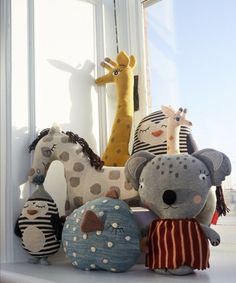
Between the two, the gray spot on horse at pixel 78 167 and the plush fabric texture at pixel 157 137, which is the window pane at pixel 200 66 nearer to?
the plush fabric texture at pixel 157 137

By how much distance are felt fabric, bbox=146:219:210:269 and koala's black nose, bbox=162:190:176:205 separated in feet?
0.14

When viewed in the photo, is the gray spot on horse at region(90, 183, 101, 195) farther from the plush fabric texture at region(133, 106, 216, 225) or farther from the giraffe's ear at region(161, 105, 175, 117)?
the giraffe's ear at region(161, 105, 175, 117)

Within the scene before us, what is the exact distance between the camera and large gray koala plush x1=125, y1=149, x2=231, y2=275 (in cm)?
75

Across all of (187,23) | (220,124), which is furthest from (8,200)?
(187,23)

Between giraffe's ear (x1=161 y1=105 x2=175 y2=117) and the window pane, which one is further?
the window pane

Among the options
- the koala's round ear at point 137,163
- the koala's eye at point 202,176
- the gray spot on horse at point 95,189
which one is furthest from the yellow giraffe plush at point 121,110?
the koala's eye at point 202,176

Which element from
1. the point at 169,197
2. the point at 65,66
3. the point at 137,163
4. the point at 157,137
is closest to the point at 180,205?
the point at 169,197

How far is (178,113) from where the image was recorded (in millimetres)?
932

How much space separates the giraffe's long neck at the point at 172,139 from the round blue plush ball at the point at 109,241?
0.18 m

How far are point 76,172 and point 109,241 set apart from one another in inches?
10.7

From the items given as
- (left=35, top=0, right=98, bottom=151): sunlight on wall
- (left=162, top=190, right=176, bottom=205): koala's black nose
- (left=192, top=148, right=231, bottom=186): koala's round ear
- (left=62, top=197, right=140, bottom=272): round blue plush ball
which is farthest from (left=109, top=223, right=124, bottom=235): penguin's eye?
(left=35, top=0, right=98, bottom=151): sunlight on wall

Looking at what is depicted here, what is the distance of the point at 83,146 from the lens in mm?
1038

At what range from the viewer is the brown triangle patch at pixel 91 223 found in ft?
2.58

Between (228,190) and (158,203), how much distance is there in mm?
353
